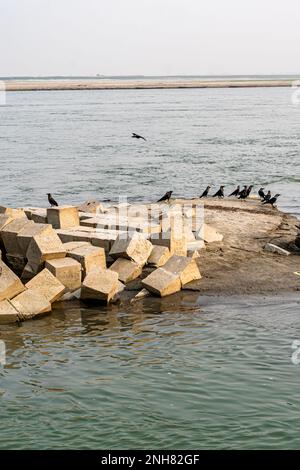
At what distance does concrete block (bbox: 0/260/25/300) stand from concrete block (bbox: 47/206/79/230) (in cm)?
245

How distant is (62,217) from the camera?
44.2 feet

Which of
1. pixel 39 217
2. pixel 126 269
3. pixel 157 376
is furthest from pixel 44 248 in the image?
pixel 157 376

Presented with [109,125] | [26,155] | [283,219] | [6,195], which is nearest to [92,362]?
[283,219]

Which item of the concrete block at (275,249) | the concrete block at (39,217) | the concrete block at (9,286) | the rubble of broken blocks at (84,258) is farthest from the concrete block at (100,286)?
the concrete block at (275,249)

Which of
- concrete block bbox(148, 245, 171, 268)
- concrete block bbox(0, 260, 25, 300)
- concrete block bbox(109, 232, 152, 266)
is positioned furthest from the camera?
concrete block bbox(148, 245, 171, 268)

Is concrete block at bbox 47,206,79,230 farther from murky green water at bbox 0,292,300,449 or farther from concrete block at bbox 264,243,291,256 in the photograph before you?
concrete block at bbox 264,243,291,256

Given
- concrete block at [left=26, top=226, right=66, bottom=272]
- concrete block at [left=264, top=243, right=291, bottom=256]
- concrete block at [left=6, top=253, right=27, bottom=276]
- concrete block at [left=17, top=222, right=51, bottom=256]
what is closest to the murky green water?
concrete block at [left=26, top=226, right=66, bottom=272]

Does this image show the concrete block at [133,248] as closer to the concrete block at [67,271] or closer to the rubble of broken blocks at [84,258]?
the rubble of broken blocks at [84,258]

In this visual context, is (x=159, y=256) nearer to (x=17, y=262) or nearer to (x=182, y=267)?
(x=182, y=267)

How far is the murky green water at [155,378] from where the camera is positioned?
24.1ft

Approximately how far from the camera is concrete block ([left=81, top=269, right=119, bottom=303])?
37.4ft

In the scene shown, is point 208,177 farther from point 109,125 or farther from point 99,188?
point 109,125

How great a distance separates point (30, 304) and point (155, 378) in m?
3.06

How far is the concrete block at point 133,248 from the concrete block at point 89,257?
0.30 meters
